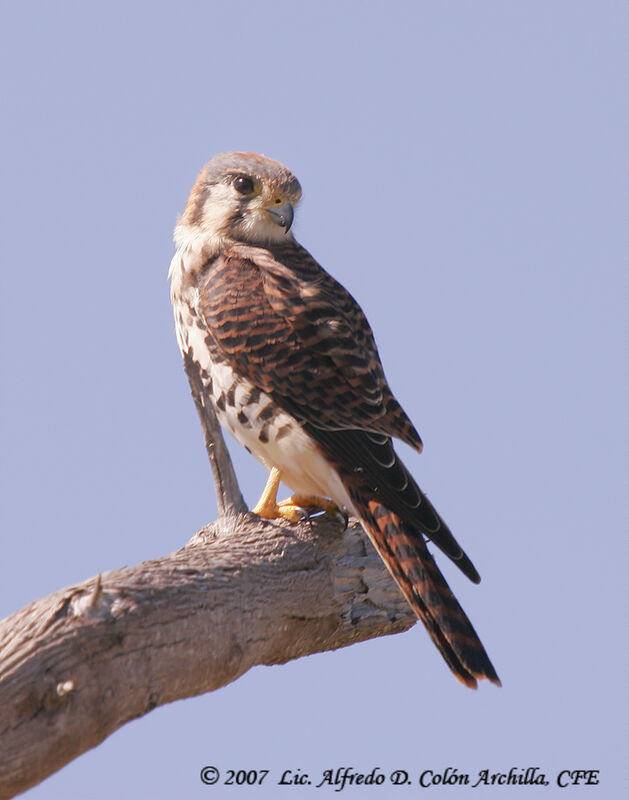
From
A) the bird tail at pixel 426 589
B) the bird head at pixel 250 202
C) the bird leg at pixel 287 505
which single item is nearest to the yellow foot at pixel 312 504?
the bird leg at pixel 287 505

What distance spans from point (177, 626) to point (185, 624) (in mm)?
36

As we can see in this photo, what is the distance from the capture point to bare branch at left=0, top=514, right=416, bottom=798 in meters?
3.29

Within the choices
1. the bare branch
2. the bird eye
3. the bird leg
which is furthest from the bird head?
the bare branch

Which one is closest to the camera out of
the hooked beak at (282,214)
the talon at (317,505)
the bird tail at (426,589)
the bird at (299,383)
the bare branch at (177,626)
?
the bare branch at (177,626)

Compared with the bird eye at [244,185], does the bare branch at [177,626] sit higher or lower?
lower

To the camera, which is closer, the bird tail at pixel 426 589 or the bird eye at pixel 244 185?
the bird tail at pixel 426 589

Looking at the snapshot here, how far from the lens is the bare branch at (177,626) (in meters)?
3.29

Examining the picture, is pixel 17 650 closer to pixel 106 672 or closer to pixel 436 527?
pixel 106 672

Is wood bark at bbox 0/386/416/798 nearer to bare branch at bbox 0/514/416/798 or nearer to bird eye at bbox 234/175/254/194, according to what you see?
bare branch at bbox 0/514/416/798

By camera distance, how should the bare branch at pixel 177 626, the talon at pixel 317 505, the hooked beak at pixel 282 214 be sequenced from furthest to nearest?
the hooked beak at pixel 282 214 → the talon at pixel 317 505 → the bare branch at pixel 177 626

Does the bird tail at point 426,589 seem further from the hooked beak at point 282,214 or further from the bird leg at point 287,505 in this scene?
the hooked beak at point 282,214

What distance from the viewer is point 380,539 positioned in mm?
4184

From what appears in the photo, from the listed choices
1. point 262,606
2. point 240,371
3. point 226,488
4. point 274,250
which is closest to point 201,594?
point 262,606

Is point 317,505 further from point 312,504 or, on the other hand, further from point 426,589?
point 426,589
